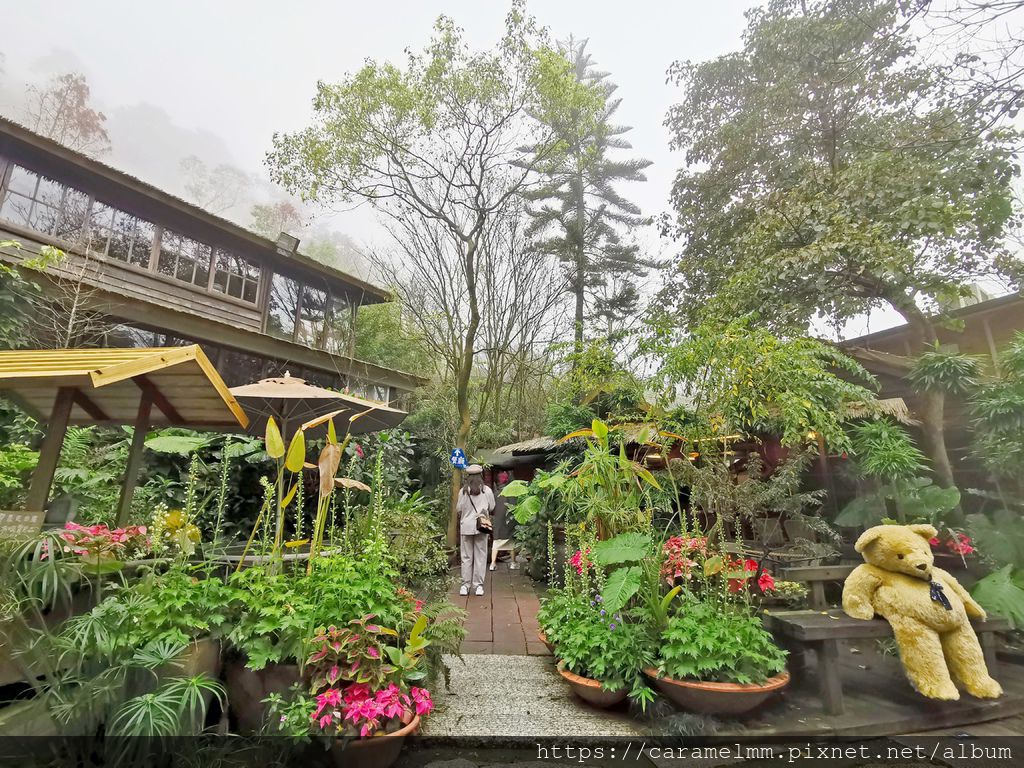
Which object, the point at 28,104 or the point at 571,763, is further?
the point at 28,104

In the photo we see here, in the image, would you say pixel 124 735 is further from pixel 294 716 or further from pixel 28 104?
pixel 28 104

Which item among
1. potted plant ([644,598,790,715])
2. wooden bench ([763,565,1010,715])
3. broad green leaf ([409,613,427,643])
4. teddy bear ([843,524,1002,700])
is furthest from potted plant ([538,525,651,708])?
teddy bear ([843,524,1002,700])

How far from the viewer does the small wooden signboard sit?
93.3 inches

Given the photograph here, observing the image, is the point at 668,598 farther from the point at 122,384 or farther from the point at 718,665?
the point at 122,384

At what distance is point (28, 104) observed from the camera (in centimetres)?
2219

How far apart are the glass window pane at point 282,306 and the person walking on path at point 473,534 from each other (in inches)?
355

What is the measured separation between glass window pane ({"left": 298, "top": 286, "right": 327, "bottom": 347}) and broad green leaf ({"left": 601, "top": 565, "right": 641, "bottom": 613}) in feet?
40.5

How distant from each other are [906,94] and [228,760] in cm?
1172

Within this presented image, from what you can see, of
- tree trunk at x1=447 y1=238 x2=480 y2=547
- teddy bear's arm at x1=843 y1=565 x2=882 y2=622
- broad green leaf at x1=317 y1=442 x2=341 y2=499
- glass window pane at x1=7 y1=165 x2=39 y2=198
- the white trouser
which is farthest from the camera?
tree trunk at x1=447 y1=238 x2=480 y2=547

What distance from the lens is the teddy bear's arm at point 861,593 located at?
3.31m

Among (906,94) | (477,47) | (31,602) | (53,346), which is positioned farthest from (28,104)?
(906,94)

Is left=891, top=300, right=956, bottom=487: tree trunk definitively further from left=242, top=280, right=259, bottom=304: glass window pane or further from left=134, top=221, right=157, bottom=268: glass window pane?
left=134, top=221, right=157, bottom=268: glass window pane

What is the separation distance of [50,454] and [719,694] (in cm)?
442

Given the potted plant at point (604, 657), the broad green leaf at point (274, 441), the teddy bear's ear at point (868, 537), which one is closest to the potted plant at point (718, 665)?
the potted plant at point (604, 657)
